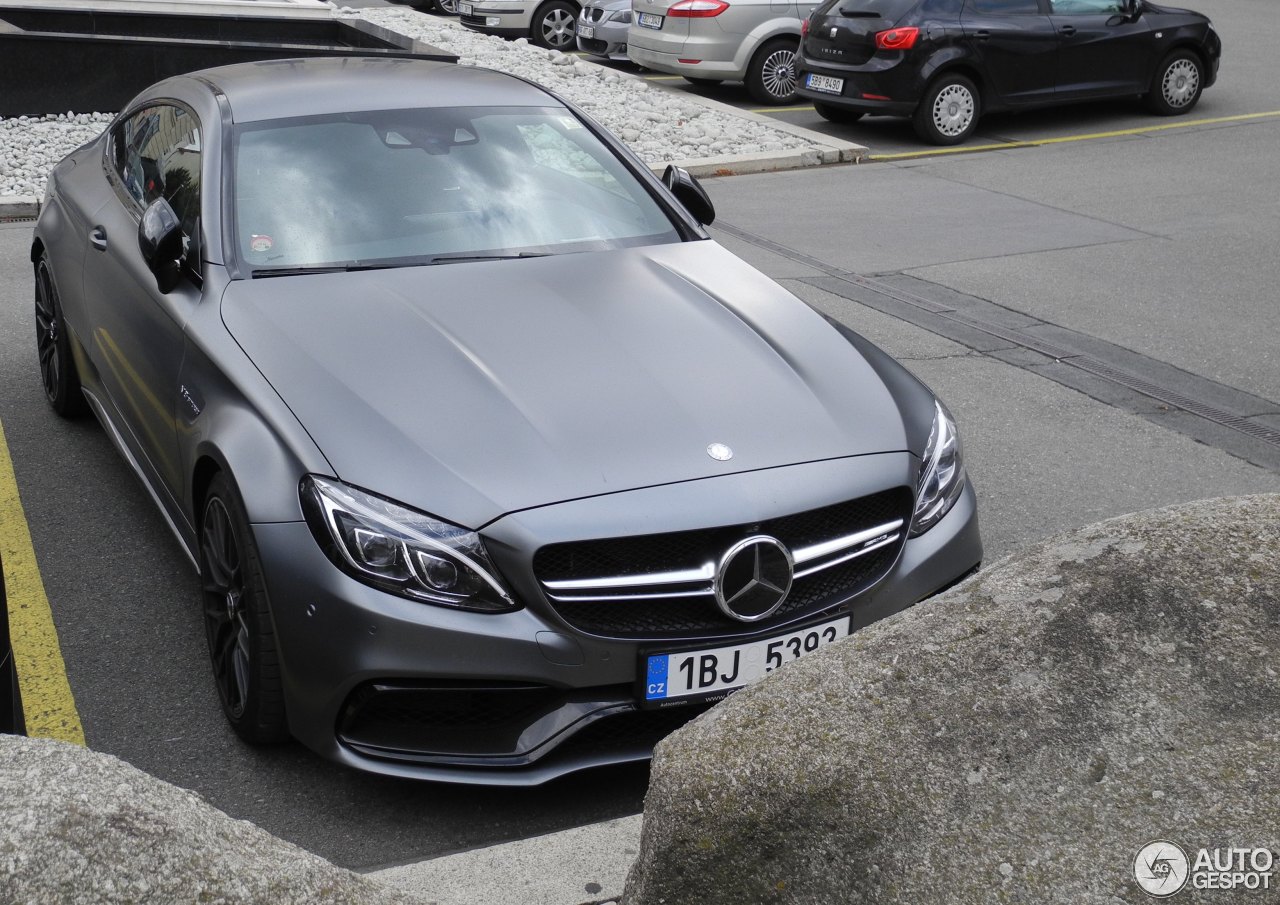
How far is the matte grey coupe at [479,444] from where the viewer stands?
128 inches

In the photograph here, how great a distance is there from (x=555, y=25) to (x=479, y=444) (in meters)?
18.5

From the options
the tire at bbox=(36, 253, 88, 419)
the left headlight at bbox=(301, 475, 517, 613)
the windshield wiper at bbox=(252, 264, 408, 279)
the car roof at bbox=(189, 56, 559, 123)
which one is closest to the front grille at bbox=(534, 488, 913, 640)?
the left headlight at bbox=(301, 475, 517, 613)

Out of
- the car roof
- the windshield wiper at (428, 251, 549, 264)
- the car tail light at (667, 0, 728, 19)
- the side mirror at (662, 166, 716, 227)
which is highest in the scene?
the car roof

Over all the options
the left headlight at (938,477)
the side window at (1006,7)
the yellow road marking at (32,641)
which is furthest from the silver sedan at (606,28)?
the left headlight at (938,477)

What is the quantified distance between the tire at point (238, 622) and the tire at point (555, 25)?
18.0 m

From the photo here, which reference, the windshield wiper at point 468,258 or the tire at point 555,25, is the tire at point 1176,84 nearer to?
the tire at point 555,25

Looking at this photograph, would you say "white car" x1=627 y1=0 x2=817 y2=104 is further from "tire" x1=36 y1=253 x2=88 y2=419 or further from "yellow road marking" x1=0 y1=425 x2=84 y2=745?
"yellow road marking" x1=0 y1=425 x2=84 y2=745

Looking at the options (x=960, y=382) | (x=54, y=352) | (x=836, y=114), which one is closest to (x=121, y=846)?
(x=54, y=352)

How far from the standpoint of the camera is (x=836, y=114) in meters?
14.8

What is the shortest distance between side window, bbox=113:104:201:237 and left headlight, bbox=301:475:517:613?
1.69m

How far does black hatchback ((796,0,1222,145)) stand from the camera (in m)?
13.4

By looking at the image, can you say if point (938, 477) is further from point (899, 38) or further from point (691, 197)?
point (899, 38)

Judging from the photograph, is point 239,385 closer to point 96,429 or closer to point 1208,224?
point 96,429

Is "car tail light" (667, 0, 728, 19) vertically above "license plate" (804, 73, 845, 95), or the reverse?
"car tail light" (667, 0, 728, 19)
